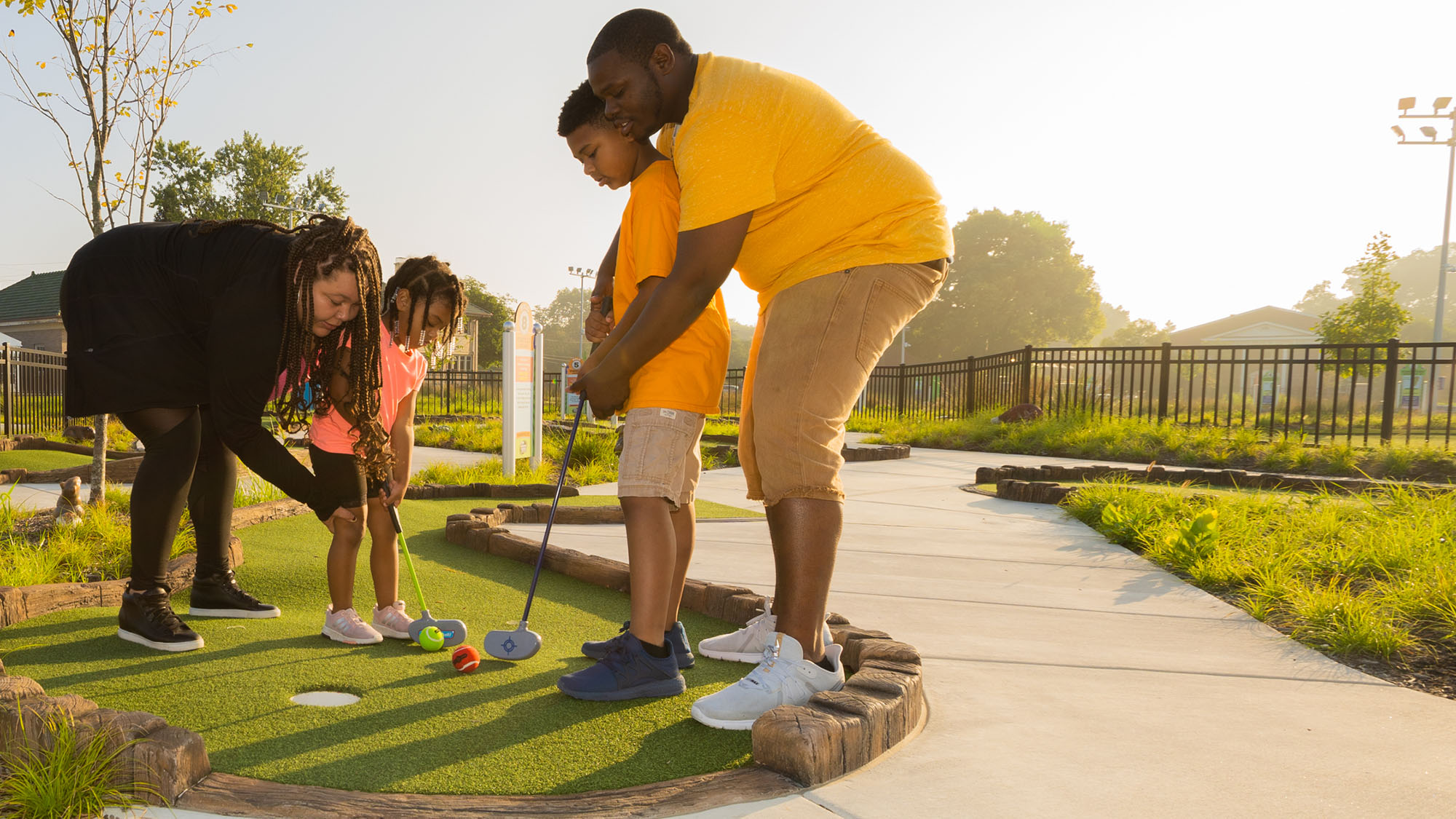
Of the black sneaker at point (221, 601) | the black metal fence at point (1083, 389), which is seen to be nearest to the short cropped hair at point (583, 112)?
the black sneaker at point (221, 601)

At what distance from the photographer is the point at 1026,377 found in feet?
47.5

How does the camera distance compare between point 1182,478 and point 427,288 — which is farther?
point 1182,478

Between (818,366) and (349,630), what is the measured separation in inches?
67.6

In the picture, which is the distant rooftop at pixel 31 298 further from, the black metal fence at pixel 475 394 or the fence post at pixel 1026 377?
the fence post at pixel 1026 377

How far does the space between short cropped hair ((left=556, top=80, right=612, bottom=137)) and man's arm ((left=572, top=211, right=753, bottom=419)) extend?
0.57 m

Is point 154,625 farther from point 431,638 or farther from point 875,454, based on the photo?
point 875,454

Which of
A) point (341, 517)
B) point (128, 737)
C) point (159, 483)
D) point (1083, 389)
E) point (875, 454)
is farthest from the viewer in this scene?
point (1083, 389)

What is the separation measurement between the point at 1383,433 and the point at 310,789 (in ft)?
41.8

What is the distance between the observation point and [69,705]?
166 centimetres

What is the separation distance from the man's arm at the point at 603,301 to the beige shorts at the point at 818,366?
0.69 metres

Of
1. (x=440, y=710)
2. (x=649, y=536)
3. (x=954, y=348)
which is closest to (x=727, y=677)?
(x=649, y=536)

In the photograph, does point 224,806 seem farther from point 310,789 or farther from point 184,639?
point 184,639

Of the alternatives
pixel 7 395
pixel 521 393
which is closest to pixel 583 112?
pixel 521 393

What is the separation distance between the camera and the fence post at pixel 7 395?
1115 cm
